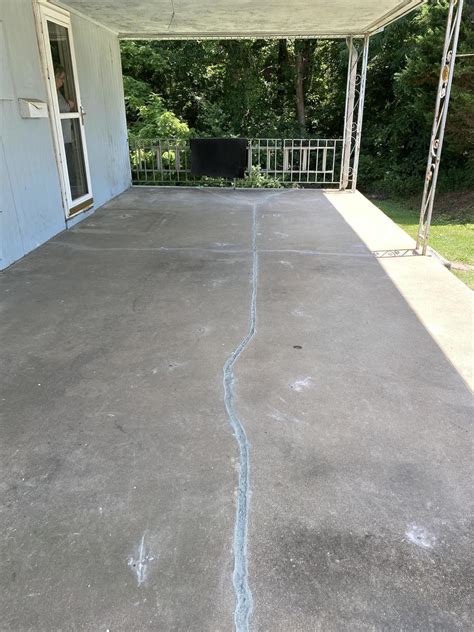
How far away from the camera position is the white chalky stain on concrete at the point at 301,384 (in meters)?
2.48

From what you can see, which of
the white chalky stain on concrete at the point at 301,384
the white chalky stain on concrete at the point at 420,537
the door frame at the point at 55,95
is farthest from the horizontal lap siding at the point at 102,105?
the white chalky stain on concrete at the point at 420,537

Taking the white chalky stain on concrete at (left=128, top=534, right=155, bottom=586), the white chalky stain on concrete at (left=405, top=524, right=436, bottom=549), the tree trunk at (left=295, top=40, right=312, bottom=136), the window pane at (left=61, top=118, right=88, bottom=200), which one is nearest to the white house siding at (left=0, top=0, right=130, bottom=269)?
the window pane at (left=61, top=118, right=88, bottom=200)

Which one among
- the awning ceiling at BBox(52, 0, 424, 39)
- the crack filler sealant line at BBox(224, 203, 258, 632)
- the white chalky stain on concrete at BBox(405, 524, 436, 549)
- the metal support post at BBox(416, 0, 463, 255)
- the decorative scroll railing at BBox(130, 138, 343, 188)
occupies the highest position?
the awning ceiling at BBox(52, 0, 424, 39)

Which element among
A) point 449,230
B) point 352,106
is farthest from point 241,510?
point 352,106

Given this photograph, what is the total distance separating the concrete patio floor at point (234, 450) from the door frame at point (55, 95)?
1892 mm

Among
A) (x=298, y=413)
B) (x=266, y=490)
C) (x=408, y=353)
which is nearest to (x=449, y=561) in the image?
(x=266, y=490)

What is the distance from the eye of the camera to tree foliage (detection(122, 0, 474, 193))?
10414mm

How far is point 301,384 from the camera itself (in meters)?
2.53

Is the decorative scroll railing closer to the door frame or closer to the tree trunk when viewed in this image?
the door frame

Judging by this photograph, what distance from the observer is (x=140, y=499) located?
1782mm

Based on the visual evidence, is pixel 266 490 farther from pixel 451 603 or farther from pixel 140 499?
pixel 451 603

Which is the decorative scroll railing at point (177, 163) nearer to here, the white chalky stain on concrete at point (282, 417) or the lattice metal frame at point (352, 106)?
the lattice metal frame at point (352, 106)

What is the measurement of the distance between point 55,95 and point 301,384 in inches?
182

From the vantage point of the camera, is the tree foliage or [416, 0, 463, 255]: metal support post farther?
the tree foliage
